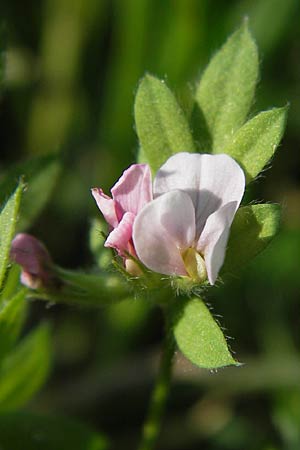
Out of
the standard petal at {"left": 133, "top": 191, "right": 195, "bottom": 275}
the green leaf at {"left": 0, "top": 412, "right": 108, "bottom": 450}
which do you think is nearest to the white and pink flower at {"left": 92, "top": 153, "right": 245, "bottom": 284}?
the standard petal at {"left": 133, "top": 191, "right": 195, "bottom": 275}

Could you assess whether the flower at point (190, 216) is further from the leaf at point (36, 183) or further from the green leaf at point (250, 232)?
the leaf at point (36, 183)

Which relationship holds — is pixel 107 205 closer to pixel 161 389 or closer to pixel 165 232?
pixel 165 232

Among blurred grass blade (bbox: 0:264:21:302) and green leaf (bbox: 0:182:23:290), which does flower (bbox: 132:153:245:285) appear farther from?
blurred grass blade (bbox: 0:264:21:302)

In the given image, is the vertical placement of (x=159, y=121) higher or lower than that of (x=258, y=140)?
higher

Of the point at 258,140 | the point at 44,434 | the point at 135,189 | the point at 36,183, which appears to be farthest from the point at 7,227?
the point at 44,434

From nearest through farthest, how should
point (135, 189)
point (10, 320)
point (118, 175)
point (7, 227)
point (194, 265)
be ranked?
point (7, 227) < point (135, 189) < point (194, 265) < point (10, 320) < point (118, 175)

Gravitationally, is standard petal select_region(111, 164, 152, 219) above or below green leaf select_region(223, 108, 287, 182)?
above
